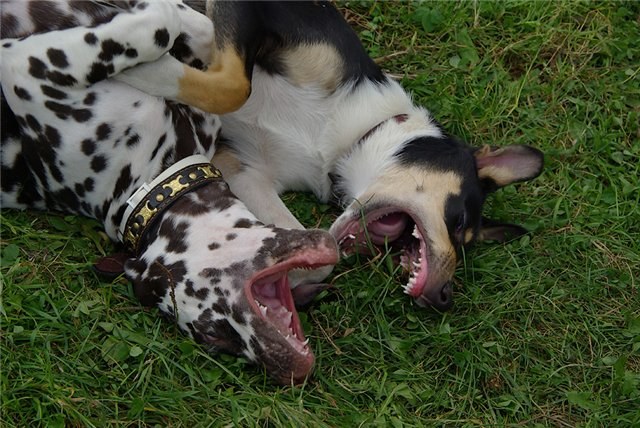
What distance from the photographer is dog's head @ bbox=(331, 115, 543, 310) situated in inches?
193

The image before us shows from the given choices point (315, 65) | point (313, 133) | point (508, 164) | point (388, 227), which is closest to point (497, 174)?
point (508, 164)

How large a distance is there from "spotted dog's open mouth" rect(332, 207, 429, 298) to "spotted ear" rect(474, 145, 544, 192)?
544mm

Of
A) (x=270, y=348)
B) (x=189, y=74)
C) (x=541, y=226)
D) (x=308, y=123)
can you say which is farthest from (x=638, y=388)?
(x=189, y=74)

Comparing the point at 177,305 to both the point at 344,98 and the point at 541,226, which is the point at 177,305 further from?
the point at 541,226

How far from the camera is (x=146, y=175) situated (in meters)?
4.64

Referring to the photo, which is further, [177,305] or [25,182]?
[25,182]

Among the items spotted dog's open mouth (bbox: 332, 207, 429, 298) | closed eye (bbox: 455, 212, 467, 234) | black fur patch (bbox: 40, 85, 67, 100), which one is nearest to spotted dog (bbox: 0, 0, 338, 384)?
black fur patch (bbox: 40, 85, 67, 100)

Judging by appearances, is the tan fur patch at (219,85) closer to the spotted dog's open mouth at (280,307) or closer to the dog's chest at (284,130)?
the dog's chest at (284,130)

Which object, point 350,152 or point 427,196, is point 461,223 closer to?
point 427,196

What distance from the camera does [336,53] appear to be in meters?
5.36

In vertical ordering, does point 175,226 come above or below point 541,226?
above

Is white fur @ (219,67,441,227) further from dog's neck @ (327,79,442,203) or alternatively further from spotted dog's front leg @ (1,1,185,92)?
spotted dog's front leg @ (1,1,185,92)

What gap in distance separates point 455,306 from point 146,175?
1810mm

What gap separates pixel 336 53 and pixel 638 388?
250 centimetres
